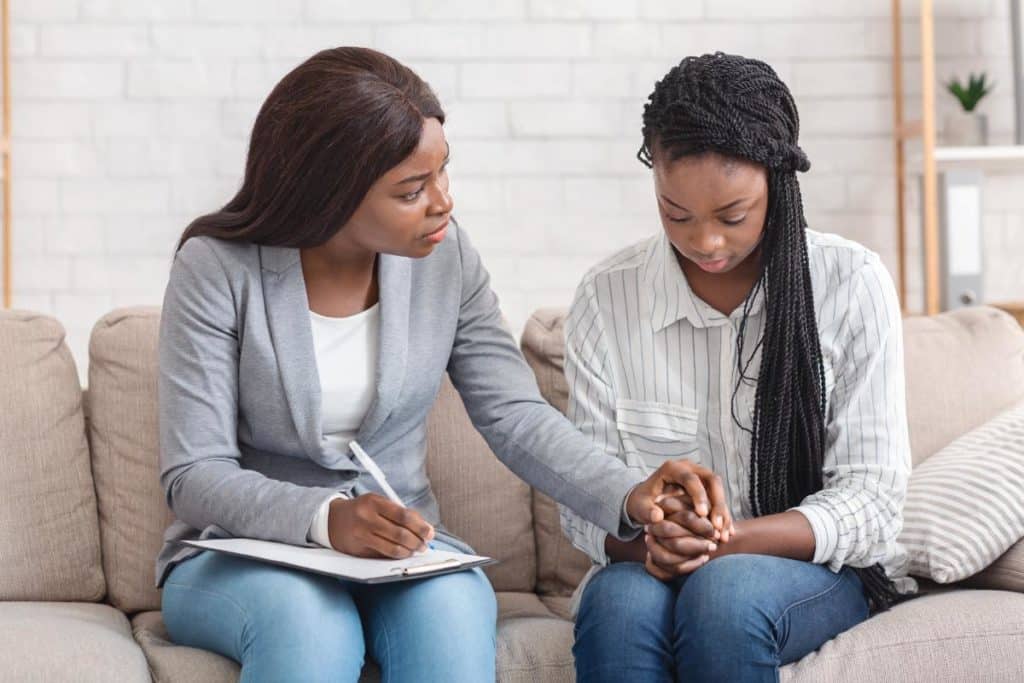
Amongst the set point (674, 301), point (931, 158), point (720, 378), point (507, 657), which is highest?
point (931, 158)

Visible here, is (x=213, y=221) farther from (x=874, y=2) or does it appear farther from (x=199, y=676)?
(x=874, y=2)

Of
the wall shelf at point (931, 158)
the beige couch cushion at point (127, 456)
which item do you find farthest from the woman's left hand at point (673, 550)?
the wall shelf at point (931, 158)

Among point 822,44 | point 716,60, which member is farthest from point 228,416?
point 822,44

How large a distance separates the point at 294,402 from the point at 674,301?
0.51m

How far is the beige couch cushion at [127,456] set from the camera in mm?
1977

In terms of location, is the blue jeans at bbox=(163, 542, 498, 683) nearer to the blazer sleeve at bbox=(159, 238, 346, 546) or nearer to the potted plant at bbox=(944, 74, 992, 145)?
the blazer sleeve at bbox=(159, 238, 346, 546)

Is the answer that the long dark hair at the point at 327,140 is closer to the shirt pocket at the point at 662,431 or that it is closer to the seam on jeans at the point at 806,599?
the shirt pocket at the point at 662,431

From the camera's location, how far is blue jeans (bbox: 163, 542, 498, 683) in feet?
4.75

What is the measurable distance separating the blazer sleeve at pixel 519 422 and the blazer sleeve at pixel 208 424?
285 millimetres

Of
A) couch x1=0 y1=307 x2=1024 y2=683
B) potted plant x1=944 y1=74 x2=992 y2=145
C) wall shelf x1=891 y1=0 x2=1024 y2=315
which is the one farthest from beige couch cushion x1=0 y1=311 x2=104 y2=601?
potted plant x1=944 y1=74 x2=992 y2=145

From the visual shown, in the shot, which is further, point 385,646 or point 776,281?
point 776,281

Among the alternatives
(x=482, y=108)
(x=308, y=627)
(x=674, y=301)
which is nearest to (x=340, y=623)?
(x=308, y=627)

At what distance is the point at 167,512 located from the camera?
1.99 metres

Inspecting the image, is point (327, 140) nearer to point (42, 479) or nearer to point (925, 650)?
point (42, 479)
